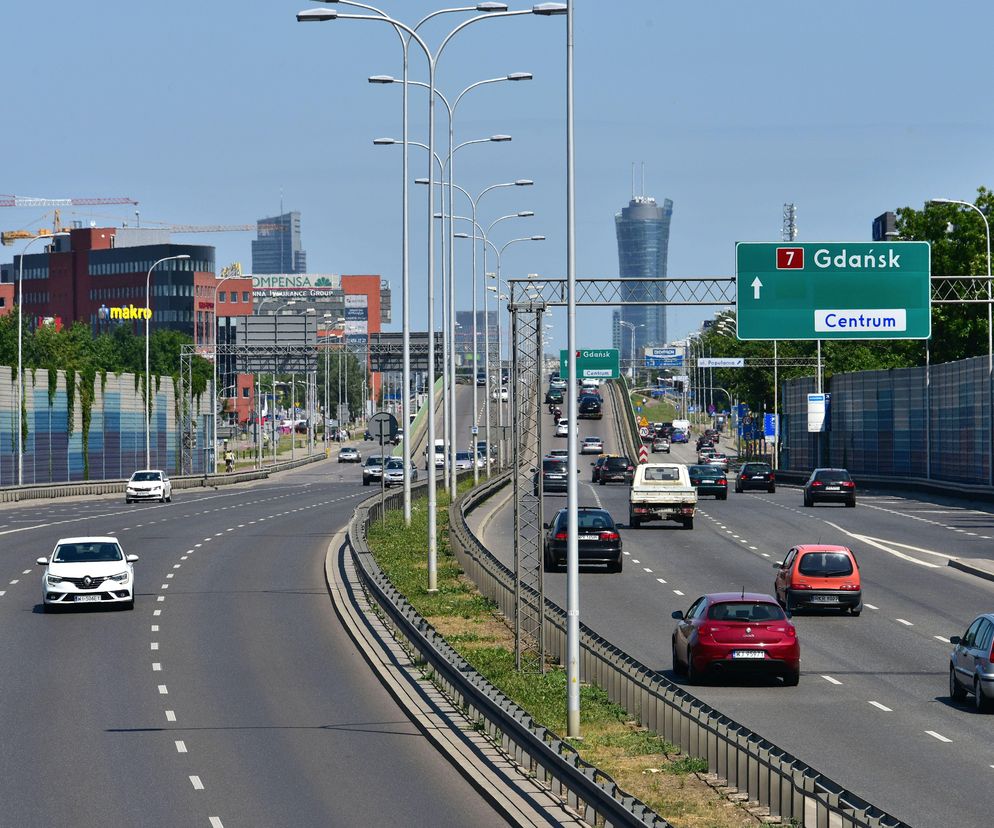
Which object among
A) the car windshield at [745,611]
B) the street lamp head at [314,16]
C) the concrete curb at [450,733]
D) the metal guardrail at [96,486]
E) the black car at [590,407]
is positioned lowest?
the metal guardrail at [96,486]

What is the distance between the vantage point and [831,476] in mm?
72812

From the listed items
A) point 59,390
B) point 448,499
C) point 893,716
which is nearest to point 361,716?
point 893,716

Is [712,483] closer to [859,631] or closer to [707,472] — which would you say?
[707,472]

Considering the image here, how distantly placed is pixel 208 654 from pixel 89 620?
257 inches

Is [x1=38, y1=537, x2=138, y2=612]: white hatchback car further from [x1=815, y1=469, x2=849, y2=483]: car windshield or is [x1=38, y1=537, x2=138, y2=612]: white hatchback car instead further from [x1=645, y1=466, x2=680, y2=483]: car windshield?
[x1=815, y1=469, x2=849, y2=483]: car windshield

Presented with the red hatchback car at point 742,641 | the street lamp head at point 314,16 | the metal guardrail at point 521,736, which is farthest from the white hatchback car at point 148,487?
the red hatchback car at point 742,641

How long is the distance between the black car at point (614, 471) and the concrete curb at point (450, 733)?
62.2 m

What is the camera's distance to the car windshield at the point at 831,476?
7256 centimetres

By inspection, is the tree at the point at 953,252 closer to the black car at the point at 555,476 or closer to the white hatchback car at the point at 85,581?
the black car at the point at 555,476

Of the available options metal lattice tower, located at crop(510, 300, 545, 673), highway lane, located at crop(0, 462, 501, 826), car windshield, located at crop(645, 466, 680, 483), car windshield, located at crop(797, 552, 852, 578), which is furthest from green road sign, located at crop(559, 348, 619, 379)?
metal lattice tower, located at crop(510, 300, 545, 673)

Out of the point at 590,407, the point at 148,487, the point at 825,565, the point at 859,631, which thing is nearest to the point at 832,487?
the point at 148,487

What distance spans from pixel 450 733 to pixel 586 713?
1790 millimetres

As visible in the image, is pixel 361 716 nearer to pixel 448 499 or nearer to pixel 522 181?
pixel 522 181

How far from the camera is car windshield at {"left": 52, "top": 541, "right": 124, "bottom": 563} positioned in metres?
35.3
